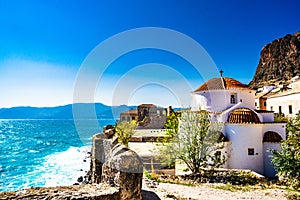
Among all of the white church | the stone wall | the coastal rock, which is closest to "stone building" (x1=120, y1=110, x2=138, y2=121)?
the white church

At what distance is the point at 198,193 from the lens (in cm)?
1275

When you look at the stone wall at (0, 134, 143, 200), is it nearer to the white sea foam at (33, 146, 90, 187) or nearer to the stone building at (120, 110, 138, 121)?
the white sea foam at (33, 146, 90, 187)

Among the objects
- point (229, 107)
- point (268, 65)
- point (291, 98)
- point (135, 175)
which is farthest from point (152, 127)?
point (268, 65)

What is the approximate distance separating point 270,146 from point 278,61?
89.0 m

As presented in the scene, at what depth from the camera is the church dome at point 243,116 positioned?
64.3 feet

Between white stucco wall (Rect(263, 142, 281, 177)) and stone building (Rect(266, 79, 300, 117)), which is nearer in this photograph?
white stucco wall (Rect(263, 142, 281, 177))

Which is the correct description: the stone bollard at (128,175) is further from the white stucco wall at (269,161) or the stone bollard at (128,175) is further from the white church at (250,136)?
the white stucco wall at (269,161)

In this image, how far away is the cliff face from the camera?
8531 cm

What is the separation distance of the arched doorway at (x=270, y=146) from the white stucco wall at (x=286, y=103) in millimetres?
12150

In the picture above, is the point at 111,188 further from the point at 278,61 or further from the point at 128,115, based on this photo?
the point at 278,61

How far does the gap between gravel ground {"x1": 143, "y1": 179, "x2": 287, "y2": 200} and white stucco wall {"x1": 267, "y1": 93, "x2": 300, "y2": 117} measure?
20097mm

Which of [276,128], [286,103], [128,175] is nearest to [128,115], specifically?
[286,103]

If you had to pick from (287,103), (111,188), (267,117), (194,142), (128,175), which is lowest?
(111,188)

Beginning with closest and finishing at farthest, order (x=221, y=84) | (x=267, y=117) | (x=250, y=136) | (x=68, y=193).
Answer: (x=68, y=193)
(x=250, y=136)
(x=267, y=117)
(x=221, y=84)
